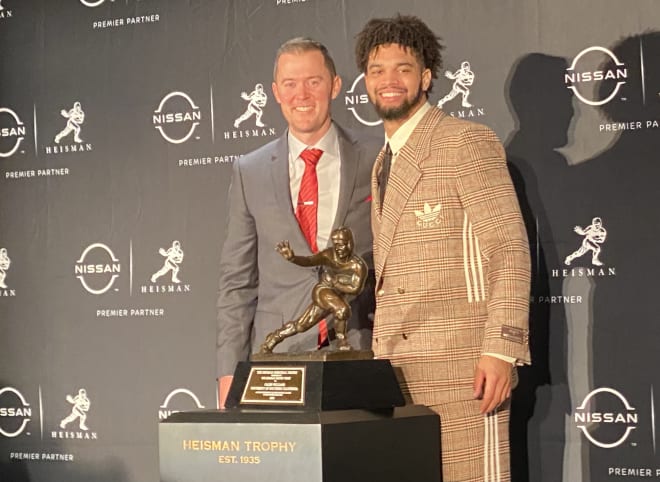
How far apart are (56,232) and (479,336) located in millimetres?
2569

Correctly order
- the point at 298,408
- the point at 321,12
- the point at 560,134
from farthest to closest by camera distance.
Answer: the point at 321,12 < the point at 560,134 < the point at 298,408

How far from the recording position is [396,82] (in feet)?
10.9

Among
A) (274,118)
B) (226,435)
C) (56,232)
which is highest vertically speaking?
(274,118)

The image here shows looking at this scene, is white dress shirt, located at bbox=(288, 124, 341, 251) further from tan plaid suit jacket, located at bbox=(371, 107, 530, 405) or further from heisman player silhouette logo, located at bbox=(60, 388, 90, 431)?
heisman player silhouette logo, located at bbox=(60, 388, 90, 431)

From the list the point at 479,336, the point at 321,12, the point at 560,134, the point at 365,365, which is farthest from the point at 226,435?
the point at 321,12

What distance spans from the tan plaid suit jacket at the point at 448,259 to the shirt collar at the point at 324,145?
67 cm

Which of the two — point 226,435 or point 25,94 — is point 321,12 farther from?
point 226,435

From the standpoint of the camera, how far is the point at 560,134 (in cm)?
397

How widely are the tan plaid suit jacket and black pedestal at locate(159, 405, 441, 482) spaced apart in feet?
0.61

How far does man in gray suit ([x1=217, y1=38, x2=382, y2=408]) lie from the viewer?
12.5 ft

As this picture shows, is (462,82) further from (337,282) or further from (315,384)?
(315,384)

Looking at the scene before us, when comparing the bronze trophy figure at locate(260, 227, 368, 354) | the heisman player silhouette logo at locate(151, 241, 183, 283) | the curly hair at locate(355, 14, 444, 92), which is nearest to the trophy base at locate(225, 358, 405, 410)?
the bronze trophy figure at locate(260, 227, 368, 354)

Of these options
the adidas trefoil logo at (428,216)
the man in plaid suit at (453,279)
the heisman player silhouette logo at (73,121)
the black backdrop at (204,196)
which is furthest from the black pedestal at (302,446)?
the heisman player silhouette logo at (73,121)

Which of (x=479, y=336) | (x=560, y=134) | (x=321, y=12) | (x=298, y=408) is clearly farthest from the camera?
(x=321, y=12)
